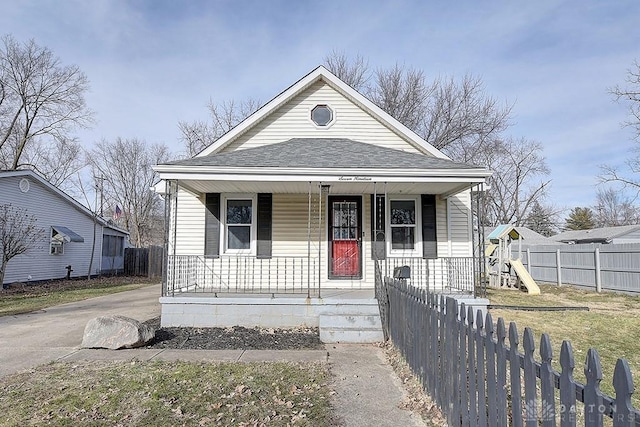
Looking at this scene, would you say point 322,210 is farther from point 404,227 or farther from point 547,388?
point 547,388

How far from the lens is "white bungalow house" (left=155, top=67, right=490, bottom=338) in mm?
8797

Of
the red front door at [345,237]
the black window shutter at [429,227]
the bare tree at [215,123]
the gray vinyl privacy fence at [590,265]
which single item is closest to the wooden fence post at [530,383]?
the red front door at [345,237]

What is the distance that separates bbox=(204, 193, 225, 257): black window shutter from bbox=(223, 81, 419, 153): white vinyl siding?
221 centimetres

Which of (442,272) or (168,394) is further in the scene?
(442,272)

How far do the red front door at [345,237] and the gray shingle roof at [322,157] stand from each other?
131cm

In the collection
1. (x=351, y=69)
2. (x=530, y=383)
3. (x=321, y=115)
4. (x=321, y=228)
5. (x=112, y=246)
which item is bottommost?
(x=530, y=383)

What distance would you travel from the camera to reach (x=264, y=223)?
980 cm

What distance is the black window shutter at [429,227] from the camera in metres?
9.91

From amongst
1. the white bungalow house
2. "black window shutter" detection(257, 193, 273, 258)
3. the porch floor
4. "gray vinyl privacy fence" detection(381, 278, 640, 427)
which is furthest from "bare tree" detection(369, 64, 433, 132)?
"gray vinyl privacy fence" detection(381, 278, 640, 427)

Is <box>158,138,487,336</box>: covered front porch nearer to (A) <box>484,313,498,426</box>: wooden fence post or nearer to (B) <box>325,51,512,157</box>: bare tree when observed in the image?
(A) <box>484,313,498,426</box>: wooden fence post

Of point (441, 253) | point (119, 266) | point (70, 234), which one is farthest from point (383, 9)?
point (119, 266)

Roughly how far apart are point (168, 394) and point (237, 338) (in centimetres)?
271

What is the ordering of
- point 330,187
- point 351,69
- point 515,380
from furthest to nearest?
point 351,69 < point 330,187 < point 515,380

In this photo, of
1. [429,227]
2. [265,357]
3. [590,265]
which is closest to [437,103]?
[590,265]
